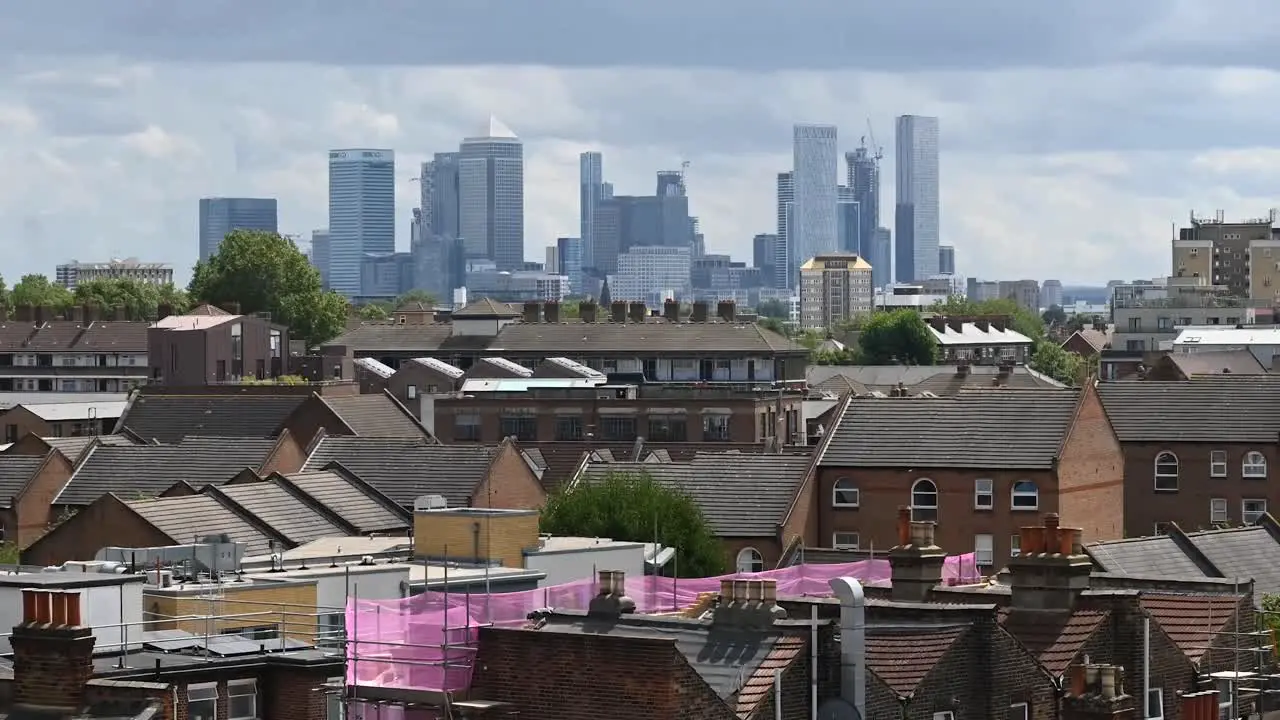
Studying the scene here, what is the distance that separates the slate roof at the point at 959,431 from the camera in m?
85.8

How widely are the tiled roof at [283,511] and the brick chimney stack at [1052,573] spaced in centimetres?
3805

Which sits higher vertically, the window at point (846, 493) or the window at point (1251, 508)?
the window at point (846, 493)

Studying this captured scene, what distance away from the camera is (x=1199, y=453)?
94.2 m

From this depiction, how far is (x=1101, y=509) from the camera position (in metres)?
87.2

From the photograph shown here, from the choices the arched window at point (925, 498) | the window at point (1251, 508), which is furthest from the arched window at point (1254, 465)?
the arched window at point (925, 498)

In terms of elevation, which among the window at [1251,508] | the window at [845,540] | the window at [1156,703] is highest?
the window at [1156,703]

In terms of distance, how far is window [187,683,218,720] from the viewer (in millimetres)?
31375

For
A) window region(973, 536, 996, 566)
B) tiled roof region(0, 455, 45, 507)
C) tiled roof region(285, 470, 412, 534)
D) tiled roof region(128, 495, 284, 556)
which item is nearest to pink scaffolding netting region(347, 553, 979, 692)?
tiled roof region(128, 495, 284, 556)

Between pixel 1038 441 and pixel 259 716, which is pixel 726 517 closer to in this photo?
pixel 1038 441

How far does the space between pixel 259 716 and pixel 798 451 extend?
197 feet

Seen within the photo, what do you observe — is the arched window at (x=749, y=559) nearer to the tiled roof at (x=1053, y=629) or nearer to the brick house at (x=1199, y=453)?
the brick house at (x=1199, y=453)

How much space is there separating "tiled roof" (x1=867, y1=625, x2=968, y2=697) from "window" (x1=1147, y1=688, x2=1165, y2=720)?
377cm

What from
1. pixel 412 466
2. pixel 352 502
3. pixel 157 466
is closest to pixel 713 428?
pixel 412 466

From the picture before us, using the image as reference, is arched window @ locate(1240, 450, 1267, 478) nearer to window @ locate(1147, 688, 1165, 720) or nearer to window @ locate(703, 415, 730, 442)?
window @ locate(703, 415, 730, 442)
